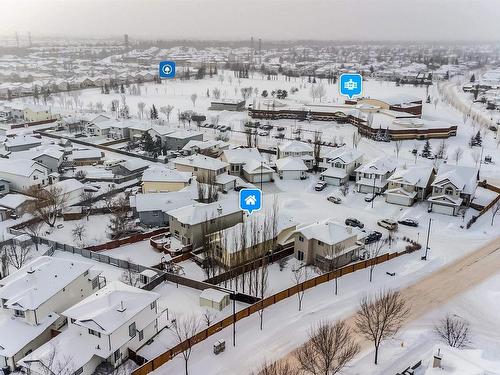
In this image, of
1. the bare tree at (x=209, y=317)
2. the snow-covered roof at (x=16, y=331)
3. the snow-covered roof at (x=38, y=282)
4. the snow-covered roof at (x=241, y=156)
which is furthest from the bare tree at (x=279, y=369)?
the snow-covered roof at (x=241, y=156)

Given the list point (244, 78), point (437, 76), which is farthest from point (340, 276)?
point (437, 76)

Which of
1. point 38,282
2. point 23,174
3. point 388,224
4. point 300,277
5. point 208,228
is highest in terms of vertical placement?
point 23,174

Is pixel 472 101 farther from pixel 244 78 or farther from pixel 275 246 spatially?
pixel 275 246

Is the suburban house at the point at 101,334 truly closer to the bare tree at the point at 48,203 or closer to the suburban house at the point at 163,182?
the bare tree at the point at 48,203

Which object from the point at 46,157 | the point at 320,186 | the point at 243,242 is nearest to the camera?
the point at 243,242

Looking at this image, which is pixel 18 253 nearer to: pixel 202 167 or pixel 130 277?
pixel 130 277

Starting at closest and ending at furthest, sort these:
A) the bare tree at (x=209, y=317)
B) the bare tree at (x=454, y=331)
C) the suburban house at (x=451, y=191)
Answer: the bare tree at (x=454, y=331) < the bare tree at (x=209, y=317) < the suburban house at (x=451, y=191)

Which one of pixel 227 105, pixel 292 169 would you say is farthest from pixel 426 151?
pixel 227 105
